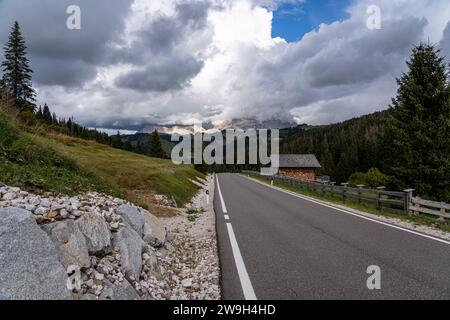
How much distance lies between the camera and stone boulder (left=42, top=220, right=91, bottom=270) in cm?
407

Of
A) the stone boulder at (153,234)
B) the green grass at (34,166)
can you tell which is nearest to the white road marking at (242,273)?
the stone boulder at (153,234)

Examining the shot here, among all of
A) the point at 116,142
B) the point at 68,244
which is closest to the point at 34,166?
the point at 68,244

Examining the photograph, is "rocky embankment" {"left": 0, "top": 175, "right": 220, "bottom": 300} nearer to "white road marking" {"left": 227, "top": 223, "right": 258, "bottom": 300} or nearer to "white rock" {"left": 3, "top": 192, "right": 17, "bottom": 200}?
"white rock" {"left": 3, "top": 192, "right": 17, "bottom": 200}

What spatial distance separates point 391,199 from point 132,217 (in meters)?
12.2

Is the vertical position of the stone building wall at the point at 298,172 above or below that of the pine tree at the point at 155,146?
below

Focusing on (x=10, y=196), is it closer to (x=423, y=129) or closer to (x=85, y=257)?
Result: (x=85, y=257)

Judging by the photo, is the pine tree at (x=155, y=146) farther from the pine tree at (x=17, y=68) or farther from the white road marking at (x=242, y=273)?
the white road marking at (x=242, y=273)

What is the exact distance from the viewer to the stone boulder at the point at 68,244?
13.3 feet

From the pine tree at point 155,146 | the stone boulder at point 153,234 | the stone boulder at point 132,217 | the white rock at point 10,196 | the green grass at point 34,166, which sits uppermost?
the pine tree at point 155,146

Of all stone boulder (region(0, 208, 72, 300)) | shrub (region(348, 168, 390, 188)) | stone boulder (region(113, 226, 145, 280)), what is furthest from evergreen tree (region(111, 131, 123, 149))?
stone boulder (region(0, 208, 72, 300))

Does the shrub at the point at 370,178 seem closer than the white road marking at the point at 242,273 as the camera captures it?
No

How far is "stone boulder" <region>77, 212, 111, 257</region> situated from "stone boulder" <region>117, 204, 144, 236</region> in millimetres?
1269
